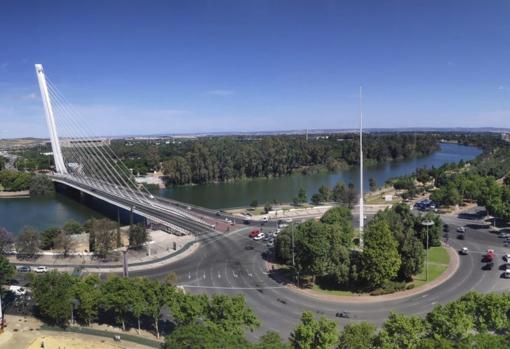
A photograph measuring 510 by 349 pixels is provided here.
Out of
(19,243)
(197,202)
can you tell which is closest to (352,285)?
(19,243)

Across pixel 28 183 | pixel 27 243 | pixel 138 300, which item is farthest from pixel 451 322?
pixel 28 183

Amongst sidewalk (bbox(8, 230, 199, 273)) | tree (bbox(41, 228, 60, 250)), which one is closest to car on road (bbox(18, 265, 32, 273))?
sidewalk (bbox(8, 230, 199, 273))

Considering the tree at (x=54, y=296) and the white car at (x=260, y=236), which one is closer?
the tree at (x=54, y=296)

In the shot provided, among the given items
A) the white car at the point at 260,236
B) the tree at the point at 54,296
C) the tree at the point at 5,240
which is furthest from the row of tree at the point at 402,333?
the tree at the point at 5,240

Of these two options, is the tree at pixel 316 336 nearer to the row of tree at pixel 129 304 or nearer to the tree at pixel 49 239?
the row of tree at pixel 129 304

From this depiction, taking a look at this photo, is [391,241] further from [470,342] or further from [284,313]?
[470,342]

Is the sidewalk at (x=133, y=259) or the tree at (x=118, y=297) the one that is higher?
the tree at (x=118, y=297)
